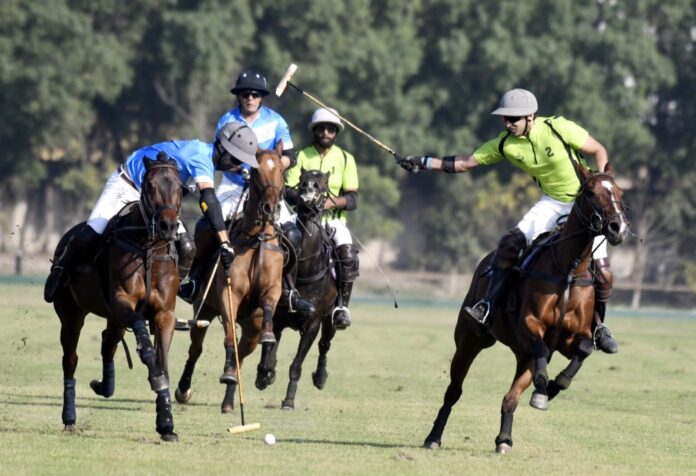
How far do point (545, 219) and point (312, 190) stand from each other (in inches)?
130

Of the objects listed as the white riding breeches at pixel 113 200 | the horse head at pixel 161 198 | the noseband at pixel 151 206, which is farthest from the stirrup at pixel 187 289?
the horse head at pixel 161 198

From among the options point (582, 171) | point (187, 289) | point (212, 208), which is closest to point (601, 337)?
point (582, 171)

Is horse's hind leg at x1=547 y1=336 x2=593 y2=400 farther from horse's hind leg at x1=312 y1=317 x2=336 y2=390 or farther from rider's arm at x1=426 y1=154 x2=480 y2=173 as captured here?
horse's hind leg at x1=312 y1=317 x2=336 y2=390

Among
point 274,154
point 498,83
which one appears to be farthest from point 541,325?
point 498,83

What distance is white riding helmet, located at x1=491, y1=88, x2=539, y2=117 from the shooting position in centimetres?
1227

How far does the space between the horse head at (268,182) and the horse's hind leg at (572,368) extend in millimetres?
2907

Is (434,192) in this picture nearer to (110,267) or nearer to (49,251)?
(49,251)

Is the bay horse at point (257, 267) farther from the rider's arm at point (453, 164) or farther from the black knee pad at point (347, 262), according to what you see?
the black knee pad at point (347, 262)

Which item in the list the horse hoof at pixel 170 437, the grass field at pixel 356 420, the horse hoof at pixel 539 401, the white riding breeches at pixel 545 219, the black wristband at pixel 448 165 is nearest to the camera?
the grass field at pixel 356 420

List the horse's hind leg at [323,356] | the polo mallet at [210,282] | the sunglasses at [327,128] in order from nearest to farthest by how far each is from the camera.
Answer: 1. the polo mallet at [210,282]
2. the sunglasses at [327,128]
3. the horse's hind leg at [323,356]

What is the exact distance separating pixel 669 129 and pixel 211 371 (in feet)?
132

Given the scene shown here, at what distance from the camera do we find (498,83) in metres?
53.8

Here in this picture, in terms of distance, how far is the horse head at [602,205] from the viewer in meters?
11.1

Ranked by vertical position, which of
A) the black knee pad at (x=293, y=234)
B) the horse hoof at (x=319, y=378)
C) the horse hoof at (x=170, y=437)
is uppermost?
the black knee pad at (x=293, y=234)
